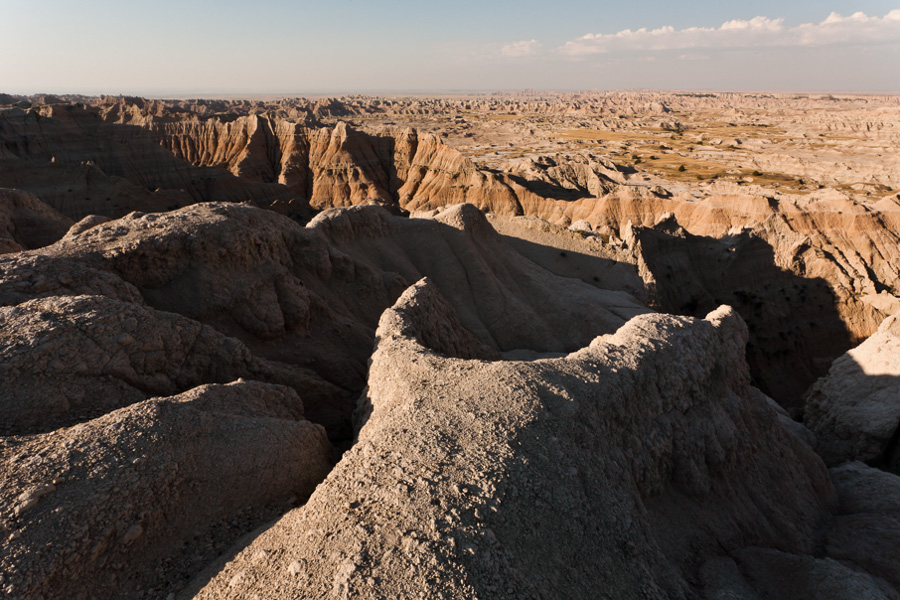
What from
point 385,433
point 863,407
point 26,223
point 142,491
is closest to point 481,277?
point 863,407

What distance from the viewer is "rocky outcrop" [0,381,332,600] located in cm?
A: 586

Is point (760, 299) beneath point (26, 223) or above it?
beneath

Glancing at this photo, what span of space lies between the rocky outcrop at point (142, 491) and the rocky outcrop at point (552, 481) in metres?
0.92

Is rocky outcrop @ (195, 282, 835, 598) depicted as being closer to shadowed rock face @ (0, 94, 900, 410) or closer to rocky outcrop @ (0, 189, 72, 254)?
shadowed rock face @ (0, 94, 900, 410)

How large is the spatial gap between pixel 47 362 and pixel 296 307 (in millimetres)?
6198

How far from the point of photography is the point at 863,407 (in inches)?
636

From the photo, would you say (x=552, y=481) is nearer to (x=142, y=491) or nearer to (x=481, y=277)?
(x=142, y=491)

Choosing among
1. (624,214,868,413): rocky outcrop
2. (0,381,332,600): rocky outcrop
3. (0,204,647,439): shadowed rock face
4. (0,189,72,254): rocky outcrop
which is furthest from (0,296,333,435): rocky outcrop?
(624,214,868,413): rocky outcrop

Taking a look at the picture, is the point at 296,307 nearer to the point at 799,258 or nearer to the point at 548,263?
the point at 548,263

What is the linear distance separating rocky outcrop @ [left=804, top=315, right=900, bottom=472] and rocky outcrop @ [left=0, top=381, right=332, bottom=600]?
17.2 meters

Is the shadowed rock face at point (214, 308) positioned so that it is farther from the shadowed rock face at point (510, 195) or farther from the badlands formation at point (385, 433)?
the shadowed rock face at point (510, 195)

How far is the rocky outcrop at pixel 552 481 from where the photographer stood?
20.4 ft

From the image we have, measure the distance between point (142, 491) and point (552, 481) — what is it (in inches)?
231

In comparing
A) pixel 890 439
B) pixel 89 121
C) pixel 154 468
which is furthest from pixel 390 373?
pixel 89 121
